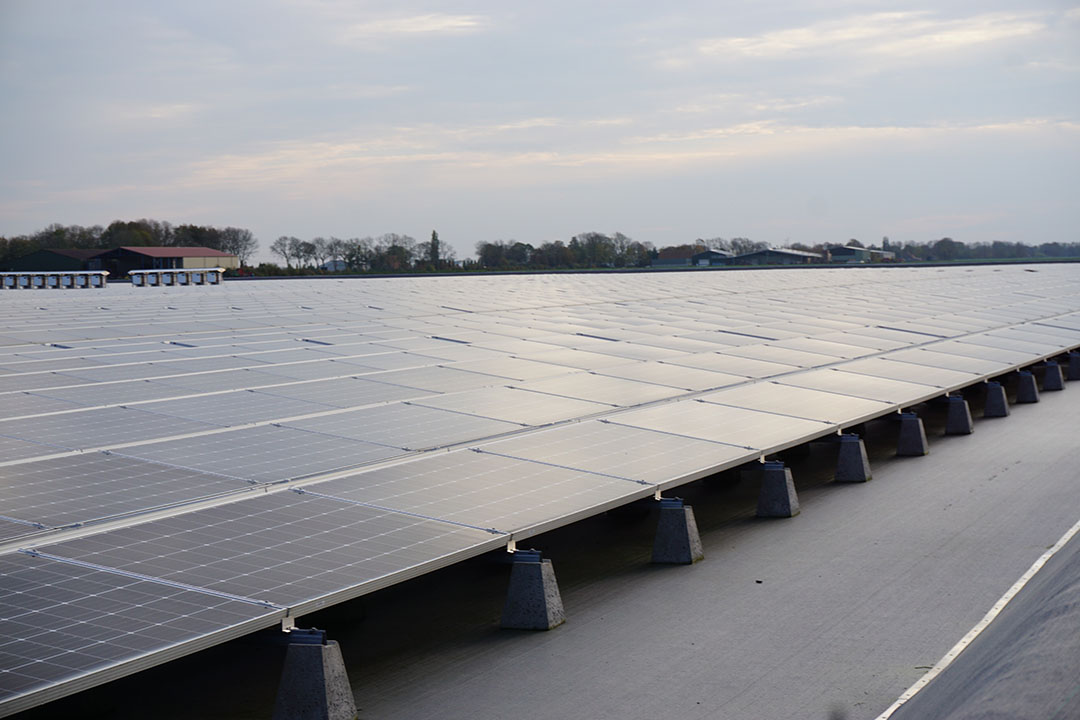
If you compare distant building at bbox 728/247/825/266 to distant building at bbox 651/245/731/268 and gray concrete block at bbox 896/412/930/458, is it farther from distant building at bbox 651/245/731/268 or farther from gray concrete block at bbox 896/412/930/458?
gray concrete block at bbox 896/412/930/458

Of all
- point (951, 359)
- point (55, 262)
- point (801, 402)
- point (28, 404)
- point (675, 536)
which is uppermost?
point (55, 262)

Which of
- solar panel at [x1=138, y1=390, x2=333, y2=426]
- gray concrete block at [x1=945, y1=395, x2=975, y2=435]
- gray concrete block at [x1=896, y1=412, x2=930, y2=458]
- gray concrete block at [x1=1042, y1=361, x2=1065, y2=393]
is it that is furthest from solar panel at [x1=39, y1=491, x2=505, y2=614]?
gray concrete block at [x1=1042, y1=361, x2=1065, y2=393]

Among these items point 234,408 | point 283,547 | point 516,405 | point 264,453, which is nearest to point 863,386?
point 516,405

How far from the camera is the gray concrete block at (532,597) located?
11.1 metres

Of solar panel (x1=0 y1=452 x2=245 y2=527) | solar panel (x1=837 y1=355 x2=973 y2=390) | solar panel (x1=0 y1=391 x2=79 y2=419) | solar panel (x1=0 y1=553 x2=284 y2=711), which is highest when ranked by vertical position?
solar panel (x1=0 y1=391 x2=79 y2=419)

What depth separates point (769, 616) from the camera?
1159cm

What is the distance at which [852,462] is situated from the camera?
18953 millimetres

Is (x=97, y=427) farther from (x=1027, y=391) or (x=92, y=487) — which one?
(x=1027, y=391)

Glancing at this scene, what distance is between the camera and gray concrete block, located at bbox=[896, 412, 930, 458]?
21.4 metres

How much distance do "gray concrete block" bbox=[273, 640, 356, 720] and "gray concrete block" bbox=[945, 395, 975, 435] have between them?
19.0 meters

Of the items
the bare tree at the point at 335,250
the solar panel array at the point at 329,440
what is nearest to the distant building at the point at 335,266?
the bare tree at the point at 335,250

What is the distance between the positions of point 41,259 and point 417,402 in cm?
11973

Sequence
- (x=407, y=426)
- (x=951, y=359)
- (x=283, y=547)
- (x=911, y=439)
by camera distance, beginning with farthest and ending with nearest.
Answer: (x=951, y=359) < (x=911, y=439) < (x=407, y=426) < (x=283, y=547)

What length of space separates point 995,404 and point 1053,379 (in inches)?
255
